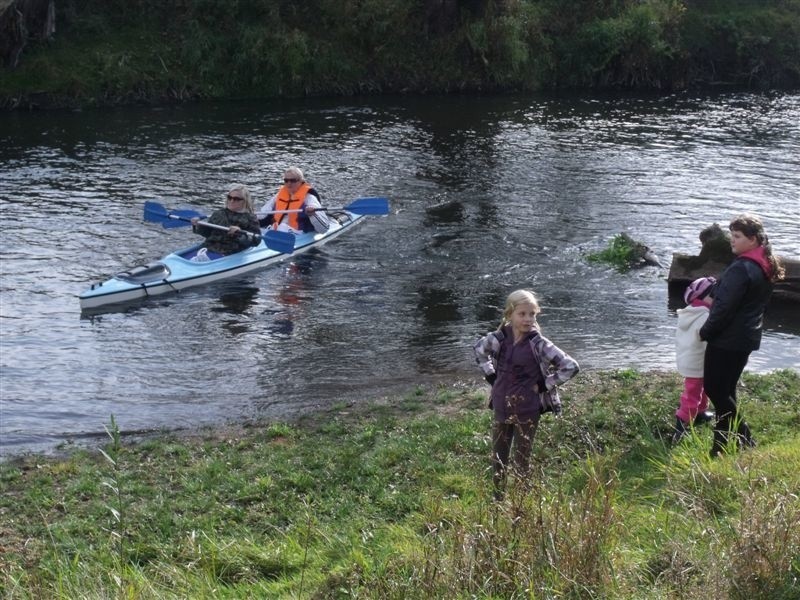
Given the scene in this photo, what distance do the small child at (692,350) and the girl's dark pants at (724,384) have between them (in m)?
0.32

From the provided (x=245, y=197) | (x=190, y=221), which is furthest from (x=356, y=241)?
(x=190, y=221)

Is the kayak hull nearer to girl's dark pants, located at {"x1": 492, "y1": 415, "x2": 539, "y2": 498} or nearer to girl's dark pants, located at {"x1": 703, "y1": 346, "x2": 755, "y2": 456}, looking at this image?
girl's dark pants, located at {"x1": 492, "y1": 415, "x2": 539, "y2": 498}

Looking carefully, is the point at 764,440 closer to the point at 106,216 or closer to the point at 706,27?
the point at 106,216

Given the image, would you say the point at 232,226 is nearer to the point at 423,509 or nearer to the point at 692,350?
the point at 692,350

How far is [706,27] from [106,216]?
2693 centimetres

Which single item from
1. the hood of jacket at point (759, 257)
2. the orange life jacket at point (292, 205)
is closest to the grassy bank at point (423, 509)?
the hood of jacket at point (759, 257)

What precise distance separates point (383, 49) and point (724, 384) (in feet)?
89.3

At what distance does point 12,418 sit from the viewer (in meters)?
9.78

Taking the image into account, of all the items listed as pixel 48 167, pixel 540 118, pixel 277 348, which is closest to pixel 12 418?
pixel 277 348

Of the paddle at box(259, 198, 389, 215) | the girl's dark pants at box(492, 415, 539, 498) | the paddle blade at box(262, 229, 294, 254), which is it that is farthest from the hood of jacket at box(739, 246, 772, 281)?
the paddle at box(259, 198, 389, 215)

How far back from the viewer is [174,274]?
45.8ft

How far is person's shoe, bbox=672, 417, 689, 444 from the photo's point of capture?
7625 millimetres

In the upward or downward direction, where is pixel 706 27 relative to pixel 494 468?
upward

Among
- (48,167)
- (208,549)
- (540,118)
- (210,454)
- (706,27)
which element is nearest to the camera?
(208,549)
